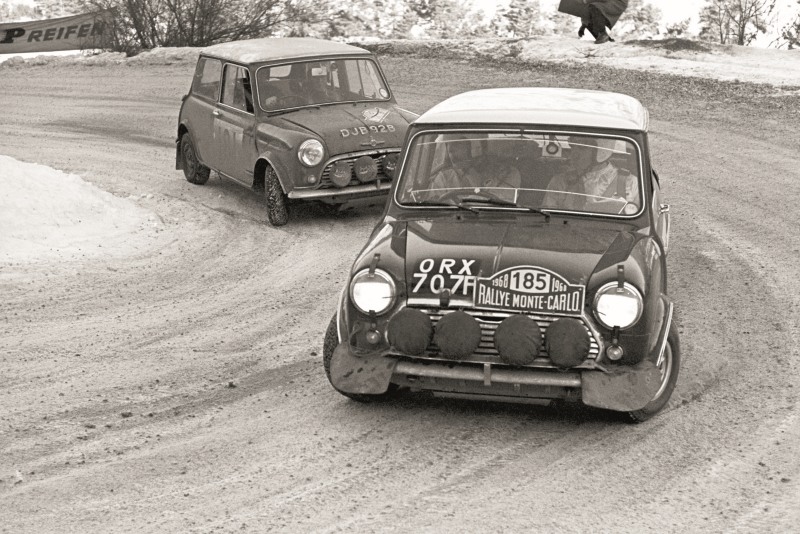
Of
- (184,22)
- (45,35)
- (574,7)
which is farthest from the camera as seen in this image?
(45,35)

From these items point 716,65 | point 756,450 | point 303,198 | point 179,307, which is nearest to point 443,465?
point 756,450

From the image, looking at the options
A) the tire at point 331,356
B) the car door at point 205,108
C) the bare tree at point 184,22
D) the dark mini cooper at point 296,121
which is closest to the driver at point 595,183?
the tire at point 331,356

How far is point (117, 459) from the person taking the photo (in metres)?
5.43

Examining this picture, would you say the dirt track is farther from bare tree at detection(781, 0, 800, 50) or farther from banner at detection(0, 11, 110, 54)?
banner at detection(0, 11, 110, 54)

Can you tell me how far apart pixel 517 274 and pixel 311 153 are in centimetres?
498

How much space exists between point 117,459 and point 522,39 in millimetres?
16653

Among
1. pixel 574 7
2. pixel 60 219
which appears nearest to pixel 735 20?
pixel 574 7

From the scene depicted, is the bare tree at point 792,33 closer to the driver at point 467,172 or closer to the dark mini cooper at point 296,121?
the dark mini cooper at point 296,121

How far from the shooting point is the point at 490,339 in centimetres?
544

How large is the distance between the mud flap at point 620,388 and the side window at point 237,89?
642 centimetres

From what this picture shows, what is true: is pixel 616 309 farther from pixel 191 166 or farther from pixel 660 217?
pixel 191 166

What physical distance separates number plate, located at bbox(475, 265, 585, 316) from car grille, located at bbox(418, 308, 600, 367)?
0.04 metres

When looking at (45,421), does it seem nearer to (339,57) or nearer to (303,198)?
(303,198)

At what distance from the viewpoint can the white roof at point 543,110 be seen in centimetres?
644
